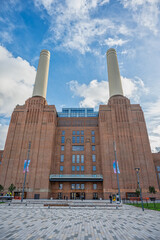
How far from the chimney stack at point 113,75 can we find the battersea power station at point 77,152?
1.63 feet

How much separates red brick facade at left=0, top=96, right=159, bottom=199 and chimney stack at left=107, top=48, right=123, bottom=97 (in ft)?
15.2

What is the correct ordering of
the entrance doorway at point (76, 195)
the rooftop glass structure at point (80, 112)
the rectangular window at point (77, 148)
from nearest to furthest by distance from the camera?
the entrance doorway at point (76, 195) → the rectangular window at point (77, 148) → the rooftop glass structure at point (80, 112)

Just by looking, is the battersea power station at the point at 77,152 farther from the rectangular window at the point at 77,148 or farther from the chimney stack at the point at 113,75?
the chimney stack at the point at 113,75

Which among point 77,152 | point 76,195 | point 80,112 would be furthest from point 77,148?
point 80,112

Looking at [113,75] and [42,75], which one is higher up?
[42,75]

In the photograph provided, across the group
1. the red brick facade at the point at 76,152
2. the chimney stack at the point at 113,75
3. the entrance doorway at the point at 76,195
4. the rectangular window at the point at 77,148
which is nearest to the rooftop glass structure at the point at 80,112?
the red brick facade at the point at 76,152

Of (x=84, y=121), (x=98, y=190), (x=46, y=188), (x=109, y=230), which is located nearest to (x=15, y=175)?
(x=46, y=188)

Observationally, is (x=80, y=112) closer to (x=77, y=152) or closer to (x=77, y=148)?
(x=77, y=148)

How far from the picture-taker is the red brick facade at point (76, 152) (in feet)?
136

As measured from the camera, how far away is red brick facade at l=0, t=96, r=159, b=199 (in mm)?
41594

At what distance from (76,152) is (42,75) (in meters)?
35.9

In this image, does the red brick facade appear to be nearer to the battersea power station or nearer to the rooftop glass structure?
the battersea power station

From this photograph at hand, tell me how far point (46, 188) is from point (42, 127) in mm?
19025

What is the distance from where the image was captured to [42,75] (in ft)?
201
